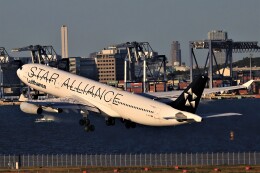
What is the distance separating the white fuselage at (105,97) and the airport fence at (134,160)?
9.44m

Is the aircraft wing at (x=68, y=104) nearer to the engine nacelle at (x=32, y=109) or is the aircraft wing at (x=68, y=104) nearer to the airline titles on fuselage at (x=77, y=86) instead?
the engine nacelle at (x=32, y=109)

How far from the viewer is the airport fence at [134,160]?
136 m

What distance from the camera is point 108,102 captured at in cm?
12912

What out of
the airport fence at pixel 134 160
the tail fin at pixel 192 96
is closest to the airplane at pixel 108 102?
the tail fin at pixel 192 96

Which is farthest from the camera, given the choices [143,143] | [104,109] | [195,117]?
[143,143]

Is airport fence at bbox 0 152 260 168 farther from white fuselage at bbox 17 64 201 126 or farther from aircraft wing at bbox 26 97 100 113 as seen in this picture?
white fuselage at bbox 17 64 201 126

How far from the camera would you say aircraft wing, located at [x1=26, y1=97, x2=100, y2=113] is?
12986cm

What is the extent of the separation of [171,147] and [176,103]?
7127 centimetres

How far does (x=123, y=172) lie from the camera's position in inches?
4934

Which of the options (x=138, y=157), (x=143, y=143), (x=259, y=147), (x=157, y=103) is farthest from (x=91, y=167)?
(x=259, y=147)

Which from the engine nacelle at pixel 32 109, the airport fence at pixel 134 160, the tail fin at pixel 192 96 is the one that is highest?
the tail fin at pixel 192 96

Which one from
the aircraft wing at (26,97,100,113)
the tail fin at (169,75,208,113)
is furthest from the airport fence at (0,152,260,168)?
the tail fin at (169,75,208,113)

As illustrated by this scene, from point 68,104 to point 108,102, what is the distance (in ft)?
19.3

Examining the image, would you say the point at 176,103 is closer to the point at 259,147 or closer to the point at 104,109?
the point at 104,109
